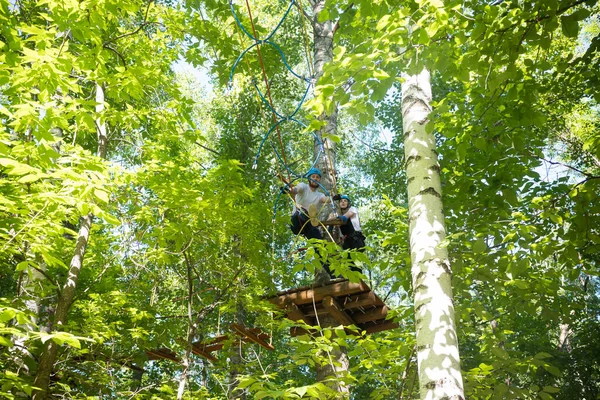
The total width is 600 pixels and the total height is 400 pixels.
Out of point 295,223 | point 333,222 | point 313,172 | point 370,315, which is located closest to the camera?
point 333,222

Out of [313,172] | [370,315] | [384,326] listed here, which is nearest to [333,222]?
[313,172]

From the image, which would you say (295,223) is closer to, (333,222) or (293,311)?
(333,222)

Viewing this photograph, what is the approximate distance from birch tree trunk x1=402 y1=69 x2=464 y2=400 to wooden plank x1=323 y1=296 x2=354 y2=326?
2482 millimetres

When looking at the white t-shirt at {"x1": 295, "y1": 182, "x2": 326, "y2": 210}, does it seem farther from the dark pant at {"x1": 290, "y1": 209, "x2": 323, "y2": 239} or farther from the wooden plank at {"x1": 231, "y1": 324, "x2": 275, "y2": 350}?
the wooden plank at {"x1": 231, "y1": 324, "x2": 275, "y2": 350}

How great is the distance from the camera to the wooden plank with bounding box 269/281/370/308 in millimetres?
5090

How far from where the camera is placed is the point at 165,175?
6.03 m

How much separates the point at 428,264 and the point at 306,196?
3.37 meters

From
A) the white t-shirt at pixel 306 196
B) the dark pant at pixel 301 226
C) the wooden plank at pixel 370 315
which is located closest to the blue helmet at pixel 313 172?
the white t-shirt at pixel 306 196

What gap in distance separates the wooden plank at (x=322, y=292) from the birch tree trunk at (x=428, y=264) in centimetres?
217

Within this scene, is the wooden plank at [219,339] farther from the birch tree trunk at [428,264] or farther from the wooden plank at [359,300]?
the birch tree trunk at [428,264]

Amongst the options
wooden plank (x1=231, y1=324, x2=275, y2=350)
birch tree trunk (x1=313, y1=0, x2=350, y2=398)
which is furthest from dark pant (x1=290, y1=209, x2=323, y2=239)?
wooden plank (x1=231, y1=324, x2=275, y2=350)

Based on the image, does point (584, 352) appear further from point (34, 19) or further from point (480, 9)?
point (34, 19)

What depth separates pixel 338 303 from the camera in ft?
17.9

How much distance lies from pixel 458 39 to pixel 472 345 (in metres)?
13.9
